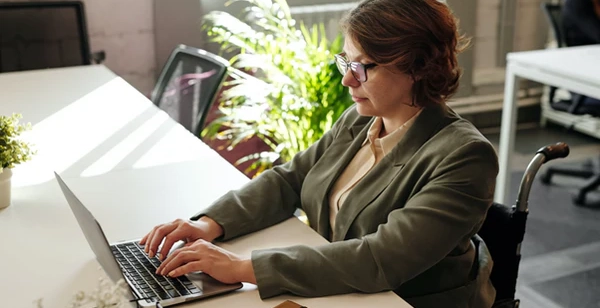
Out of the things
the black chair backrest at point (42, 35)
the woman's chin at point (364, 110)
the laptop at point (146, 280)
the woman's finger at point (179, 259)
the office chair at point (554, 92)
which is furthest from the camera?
the office chair at point (554, 92)

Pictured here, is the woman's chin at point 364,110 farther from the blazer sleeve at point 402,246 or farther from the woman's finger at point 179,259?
the woman's finger at point 179,259

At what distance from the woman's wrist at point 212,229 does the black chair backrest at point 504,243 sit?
607 millimetres

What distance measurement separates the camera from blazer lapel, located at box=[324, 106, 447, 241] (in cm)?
163

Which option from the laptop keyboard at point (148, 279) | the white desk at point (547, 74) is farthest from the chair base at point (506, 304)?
the white desk at point (547, 74)

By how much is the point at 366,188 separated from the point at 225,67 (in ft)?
3.71

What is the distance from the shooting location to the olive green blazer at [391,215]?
56.8 inches

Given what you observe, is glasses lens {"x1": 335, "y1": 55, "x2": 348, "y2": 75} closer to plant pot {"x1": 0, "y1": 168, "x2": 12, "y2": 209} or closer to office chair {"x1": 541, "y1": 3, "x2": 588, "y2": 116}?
plant pot {"x1": 0, "y1": 168, "x2": 12, "y2": 209}

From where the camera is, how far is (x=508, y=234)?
1721 millimetres

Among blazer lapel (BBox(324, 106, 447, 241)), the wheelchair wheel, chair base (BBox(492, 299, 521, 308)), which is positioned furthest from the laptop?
the wheelchair wheel

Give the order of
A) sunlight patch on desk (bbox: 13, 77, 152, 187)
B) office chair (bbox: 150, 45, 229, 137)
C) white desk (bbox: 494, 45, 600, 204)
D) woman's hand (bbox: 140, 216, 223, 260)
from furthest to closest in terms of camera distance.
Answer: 1. white desk (bbox: 494, 45, 600, 204)
2. office chair (bbox: 150, 45, 229, 137)
3. sunlight patch on desk (bbox: 13, 77, 152, 187)
4. woman's hand (bbox: 140, 216, 223, 260)

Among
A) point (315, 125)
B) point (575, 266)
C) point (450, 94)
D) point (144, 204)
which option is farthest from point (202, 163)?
point (575, 266)

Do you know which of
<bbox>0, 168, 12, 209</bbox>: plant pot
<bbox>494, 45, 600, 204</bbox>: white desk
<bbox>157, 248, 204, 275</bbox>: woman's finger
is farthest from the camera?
<bbox>494, 45, 600, 204</bbox>: white desk

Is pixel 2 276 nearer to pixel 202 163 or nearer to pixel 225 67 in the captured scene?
pixel 202 163

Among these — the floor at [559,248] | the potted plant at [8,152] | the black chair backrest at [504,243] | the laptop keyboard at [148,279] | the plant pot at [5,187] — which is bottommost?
the floor at [559,248]
